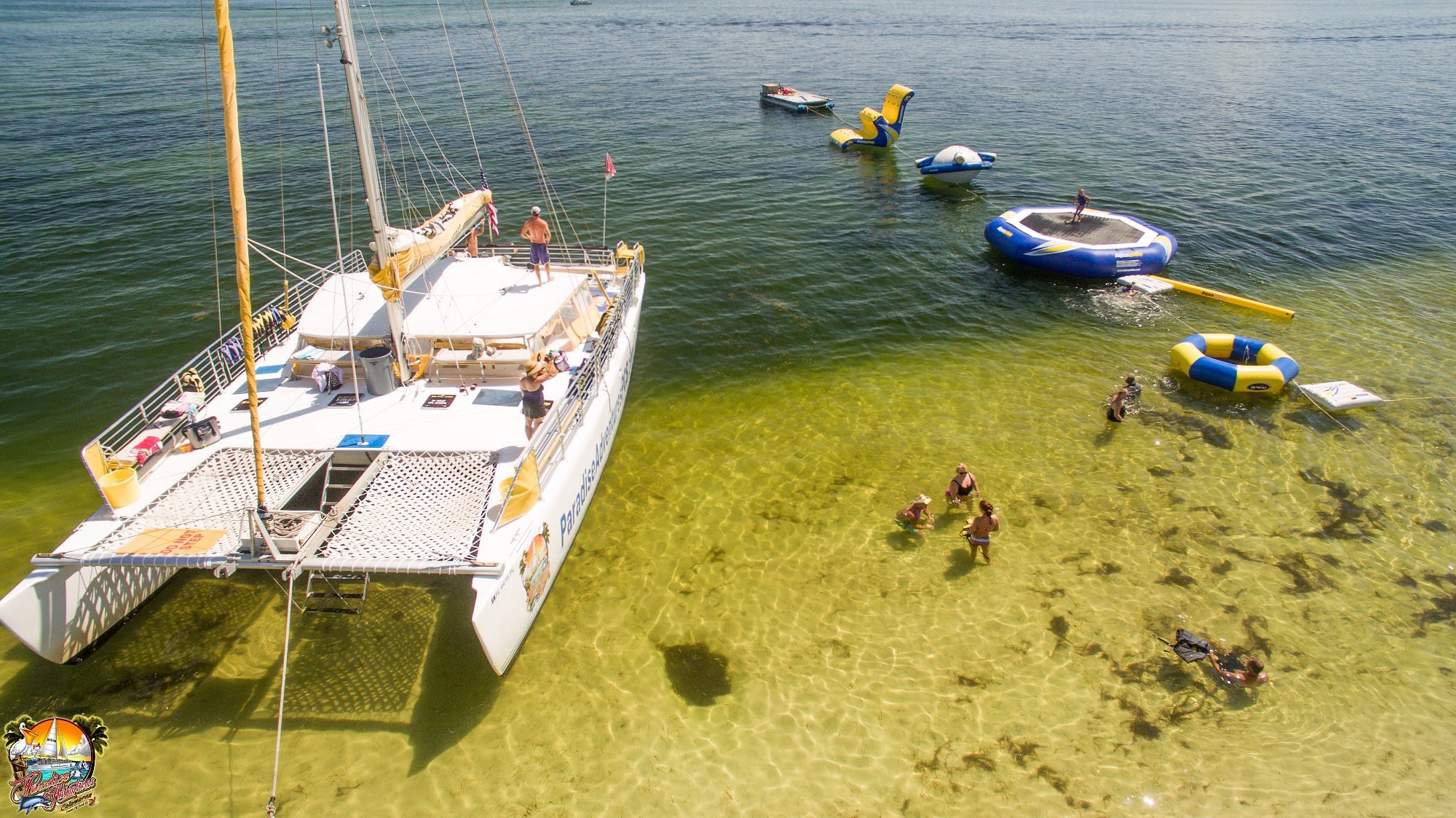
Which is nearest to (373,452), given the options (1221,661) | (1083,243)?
(1221,661)

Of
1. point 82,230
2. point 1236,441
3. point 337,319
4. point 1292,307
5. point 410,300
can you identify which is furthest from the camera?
point 82,230

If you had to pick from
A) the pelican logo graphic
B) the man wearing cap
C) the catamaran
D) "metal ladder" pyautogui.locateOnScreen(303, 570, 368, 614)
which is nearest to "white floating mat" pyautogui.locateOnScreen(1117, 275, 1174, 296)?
the catamaran

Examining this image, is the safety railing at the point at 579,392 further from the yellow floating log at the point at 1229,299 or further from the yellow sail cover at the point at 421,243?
the yellow floating log at the point at 1229,299

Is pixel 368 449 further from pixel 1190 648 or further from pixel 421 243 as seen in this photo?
pixel 1190 648

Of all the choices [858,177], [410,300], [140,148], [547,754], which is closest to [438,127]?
[140,148]

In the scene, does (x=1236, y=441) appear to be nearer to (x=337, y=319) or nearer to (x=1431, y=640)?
(x=1431, y=640)

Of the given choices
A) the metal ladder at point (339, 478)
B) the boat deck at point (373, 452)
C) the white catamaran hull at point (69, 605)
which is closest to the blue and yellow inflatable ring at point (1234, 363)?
the boat deck at point (373, 452)
